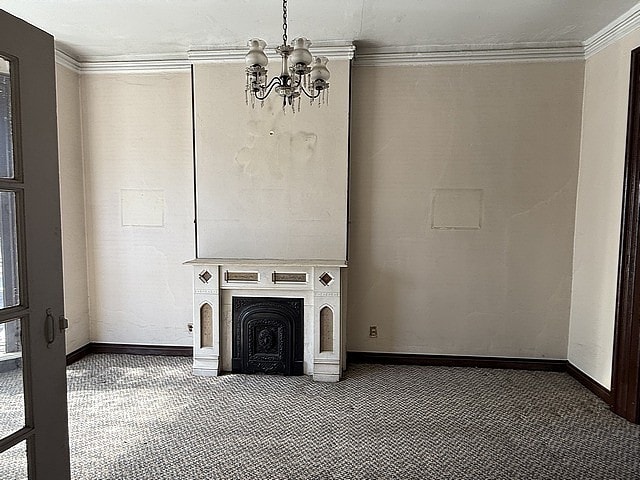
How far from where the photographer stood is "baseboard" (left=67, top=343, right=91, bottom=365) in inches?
158

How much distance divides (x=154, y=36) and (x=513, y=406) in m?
4.09

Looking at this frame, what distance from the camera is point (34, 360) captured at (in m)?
1.53

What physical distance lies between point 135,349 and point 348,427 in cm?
245

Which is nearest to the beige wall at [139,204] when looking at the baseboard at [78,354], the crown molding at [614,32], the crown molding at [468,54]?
the baseboard at [78,354]

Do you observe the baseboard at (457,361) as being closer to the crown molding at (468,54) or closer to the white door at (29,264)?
the crown molding at (468,54)

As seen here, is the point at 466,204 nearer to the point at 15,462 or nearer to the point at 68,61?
the point at 15,462

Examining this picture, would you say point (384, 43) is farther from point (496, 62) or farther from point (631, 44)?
point (631, 44)

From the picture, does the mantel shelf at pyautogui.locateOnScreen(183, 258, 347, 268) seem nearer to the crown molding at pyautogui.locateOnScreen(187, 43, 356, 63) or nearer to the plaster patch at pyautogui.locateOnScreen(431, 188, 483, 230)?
the plaster patch at pyautogui.locateOnScreen(431, 188, 483, 230)

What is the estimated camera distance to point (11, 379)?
1.46 metres

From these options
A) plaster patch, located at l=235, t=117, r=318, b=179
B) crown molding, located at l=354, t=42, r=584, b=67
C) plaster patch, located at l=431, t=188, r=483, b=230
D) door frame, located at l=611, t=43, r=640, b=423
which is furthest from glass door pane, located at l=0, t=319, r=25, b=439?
door frame, located at l=611, t=43, r=640, b=423

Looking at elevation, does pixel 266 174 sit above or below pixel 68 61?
below

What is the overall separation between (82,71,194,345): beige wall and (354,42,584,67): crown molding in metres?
1.77

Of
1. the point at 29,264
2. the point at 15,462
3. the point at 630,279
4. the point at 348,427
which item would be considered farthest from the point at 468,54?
the point at 15,462

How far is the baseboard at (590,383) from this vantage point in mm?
3224
